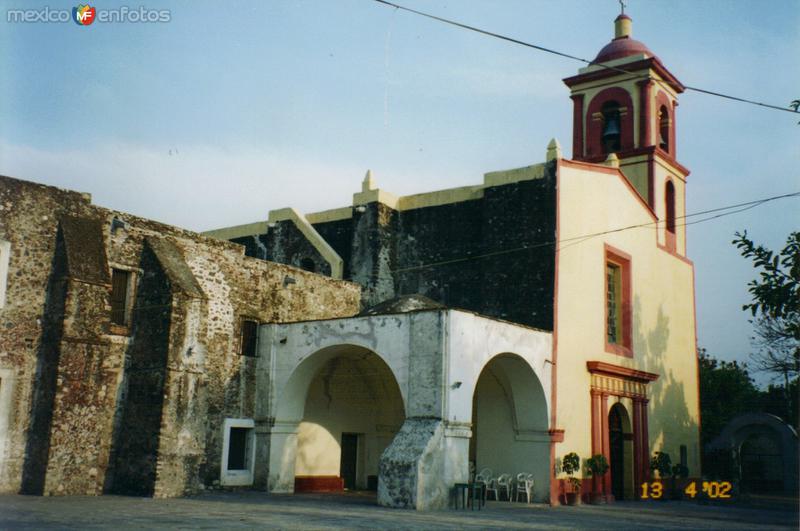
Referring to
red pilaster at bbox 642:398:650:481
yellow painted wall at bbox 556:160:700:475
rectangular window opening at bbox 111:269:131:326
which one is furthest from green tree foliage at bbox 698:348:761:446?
rectangular window opening at bbox 111:269:131:326

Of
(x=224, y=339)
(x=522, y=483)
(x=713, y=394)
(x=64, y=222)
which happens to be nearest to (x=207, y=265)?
(x=224, y=339)

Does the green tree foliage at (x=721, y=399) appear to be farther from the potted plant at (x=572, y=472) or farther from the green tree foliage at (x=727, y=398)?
the potted plant at (x=572, y=472)

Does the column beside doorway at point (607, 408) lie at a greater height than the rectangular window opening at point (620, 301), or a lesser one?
lesser

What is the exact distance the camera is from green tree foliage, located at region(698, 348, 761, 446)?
125 feet

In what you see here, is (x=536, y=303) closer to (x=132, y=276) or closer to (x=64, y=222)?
(x=132, y=276)

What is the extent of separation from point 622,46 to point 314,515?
808 inches

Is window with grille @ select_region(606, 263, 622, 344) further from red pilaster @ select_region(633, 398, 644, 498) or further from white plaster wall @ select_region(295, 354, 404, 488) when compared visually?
white plaster wall @ select_region(295, 354, 404, 488)

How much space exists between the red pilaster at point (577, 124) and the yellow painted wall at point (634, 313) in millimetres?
3784

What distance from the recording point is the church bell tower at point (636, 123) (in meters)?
26.7

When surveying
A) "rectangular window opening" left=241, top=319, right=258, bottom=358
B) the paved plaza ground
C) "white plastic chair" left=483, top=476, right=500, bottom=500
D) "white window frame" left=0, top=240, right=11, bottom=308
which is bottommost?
the paved plaza ground

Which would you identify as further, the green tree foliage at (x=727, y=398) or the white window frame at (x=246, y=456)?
the green tree foliage at (x=727, y=398)

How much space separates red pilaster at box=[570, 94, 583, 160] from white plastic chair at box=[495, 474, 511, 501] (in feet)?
41.0

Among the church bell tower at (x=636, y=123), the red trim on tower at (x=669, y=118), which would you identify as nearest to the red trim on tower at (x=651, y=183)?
the church bell tower at (x=636, y=123)
